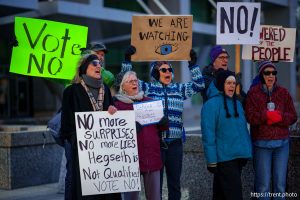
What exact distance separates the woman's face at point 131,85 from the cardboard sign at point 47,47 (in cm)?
154

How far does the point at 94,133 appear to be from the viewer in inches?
196

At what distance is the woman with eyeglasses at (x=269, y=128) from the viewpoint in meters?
5.63

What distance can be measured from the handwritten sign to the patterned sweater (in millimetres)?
601

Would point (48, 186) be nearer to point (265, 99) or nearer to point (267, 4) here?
point (265, 99)

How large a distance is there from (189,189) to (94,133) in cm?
225

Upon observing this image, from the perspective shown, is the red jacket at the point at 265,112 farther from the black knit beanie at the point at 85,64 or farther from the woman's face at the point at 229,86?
the black knit beanie at the point at 85,64

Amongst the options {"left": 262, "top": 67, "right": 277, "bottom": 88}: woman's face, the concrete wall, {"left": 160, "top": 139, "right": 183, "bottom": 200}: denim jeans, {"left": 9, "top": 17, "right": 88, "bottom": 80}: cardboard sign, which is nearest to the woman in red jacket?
{"left": 160, "top": 139, "right": 183, "bottom": 200}: denim jeans

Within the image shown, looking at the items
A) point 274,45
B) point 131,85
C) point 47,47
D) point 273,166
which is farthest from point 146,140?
point 274,45

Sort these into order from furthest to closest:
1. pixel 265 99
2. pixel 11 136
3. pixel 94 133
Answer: pixel 11 136 → pixel 265 99 → pixel 94 133

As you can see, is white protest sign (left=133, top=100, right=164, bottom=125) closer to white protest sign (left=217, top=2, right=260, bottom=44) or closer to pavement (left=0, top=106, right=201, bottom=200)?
white protest sign (left=217, top=2, right=260, bottom=44)

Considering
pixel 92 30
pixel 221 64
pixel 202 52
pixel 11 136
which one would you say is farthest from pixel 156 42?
pixel 202 52

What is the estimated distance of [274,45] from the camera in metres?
7.23

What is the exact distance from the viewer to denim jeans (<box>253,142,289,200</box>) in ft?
18.7

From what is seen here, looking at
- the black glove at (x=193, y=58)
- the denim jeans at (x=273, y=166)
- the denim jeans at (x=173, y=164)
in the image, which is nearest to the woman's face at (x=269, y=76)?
the denim jeans at (x=273, y=166)
